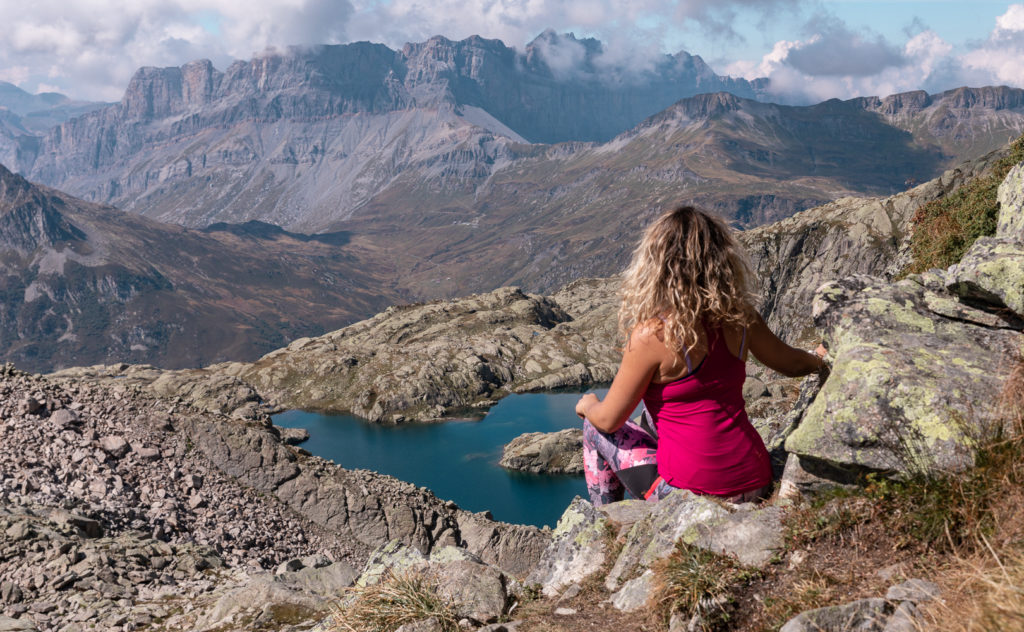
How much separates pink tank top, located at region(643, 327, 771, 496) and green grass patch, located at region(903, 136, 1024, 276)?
9674mm

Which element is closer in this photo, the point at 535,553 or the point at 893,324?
the point at 893,324

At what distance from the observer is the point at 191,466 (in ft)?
104

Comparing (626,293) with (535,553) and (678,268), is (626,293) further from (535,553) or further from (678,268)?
(535,553)

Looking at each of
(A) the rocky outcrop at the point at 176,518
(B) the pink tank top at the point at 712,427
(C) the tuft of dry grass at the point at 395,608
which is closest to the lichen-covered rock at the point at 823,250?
(A) the rocky outcrop at the point at 176,518

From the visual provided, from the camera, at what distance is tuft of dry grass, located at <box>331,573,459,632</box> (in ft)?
28.1

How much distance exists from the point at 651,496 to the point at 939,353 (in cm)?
427

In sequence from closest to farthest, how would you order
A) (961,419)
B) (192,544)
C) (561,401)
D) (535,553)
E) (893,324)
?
(961,419)
(893,324)
(192,544)
(535,553)
(561,401)

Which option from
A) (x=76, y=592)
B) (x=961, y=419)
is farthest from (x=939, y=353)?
(x=76, y=592)

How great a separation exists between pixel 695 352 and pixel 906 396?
2373 mm

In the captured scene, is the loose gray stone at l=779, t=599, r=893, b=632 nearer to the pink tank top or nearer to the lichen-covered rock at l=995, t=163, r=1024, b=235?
the pink tank top

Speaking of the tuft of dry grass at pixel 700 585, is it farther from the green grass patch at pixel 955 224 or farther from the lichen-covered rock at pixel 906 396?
the green grass patch at pixel 955 224

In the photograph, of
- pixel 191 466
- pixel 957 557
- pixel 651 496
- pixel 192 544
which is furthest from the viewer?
pixel 191 466

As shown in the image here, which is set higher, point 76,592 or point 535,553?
point 76,592

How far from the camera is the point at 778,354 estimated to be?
8.39 m
